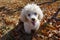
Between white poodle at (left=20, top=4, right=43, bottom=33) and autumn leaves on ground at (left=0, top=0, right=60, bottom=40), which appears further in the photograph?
autumn leaves on ground at (left=0, top=0, right=60, bottom=40)

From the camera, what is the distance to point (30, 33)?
16.1 feet

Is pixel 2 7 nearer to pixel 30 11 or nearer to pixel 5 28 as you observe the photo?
pixel 5 28

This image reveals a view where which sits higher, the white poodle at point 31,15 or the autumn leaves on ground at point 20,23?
the white poodle at point 31,15

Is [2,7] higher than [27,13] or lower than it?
lower

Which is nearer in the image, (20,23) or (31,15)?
(31,15)

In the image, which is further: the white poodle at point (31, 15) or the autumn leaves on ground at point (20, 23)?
the autumn leaves on ground at point (20, 23)

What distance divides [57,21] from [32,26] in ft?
2.48

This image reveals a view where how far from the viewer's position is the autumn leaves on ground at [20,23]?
481cm

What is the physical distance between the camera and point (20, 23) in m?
5.24

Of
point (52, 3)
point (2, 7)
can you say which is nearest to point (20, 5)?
point (2, 7)

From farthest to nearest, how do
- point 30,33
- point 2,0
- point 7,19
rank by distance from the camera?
1. point 2,0
2. point 7,19
3. point 30,33

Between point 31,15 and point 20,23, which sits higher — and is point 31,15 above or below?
above

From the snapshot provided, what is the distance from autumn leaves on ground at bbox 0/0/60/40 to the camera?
4809 millimetres

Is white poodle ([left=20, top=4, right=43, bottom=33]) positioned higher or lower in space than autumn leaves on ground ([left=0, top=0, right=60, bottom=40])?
higher
